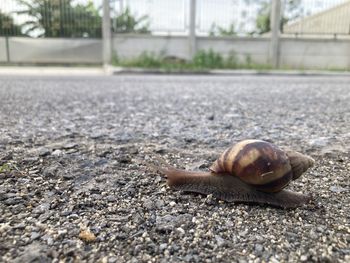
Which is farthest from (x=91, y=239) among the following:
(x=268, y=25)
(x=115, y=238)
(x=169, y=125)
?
(x=268, y=25)

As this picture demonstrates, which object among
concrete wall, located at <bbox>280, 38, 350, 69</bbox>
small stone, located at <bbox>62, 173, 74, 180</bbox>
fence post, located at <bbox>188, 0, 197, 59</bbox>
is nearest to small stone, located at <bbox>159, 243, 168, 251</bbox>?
small stone, located at <bbox>62, 173, 74, 180</bbox>

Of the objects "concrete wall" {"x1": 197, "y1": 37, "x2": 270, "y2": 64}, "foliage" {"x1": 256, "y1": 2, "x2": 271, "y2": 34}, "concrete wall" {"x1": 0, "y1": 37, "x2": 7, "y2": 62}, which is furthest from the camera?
"foliage" {"x1": 256, "y1": 2, "x2": 271, "y2": 34}

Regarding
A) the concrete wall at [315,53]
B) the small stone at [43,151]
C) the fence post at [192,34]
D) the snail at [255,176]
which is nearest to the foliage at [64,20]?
the fence post at [192,34]

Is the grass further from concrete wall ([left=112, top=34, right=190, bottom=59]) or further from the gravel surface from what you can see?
the gravel surface

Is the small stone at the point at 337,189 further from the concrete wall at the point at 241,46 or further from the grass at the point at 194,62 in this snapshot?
the concrete wall at the point at 241,46

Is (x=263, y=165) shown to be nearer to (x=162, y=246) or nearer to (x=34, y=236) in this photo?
(x=162, y=246)
